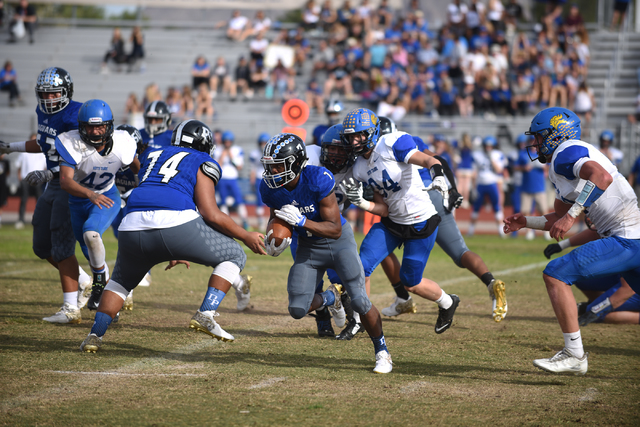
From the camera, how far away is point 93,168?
6.19 meters

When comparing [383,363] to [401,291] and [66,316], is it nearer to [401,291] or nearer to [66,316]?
[401,291]

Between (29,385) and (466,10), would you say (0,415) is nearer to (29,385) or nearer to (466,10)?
(29,385)

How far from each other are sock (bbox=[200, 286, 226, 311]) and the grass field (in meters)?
0.43

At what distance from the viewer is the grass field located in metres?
3.82

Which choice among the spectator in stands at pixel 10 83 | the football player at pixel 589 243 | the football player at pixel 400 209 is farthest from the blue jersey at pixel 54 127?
the spectator in stands at pixel 10 83

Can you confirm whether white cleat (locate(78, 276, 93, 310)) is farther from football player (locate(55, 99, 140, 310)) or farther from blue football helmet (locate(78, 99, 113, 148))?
blue football helmet (locate(78, 99, 113, 148))

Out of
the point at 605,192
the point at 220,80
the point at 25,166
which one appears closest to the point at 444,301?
the point at 605,192

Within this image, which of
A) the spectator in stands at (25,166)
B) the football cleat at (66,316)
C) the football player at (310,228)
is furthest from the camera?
the spectator in stands at (25,166)

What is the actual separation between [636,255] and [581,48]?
770 inches

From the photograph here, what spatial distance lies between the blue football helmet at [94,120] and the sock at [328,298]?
7.77 feet

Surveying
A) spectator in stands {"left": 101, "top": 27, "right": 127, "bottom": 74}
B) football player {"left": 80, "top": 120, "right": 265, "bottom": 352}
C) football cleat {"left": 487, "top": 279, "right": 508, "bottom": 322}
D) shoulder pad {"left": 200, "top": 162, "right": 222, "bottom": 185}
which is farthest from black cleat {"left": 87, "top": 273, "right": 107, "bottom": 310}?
spectator in stands {"left": 101, "top": 27, "right": 127, "bottom": 74}

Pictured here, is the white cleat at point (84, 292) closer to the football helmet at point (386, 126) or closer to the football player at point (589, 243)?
the football helmet at point (386, 126)

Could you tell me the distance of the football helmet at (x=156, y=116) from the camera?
822 centimetres

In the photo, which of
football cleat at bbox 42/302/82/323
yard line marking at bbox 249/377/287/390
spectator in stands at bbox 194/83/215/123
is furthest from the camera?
spectator in stands at bbox 194/83/215/123
